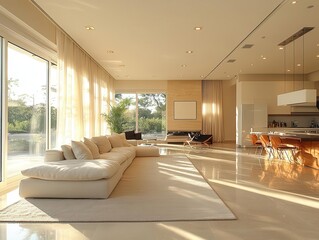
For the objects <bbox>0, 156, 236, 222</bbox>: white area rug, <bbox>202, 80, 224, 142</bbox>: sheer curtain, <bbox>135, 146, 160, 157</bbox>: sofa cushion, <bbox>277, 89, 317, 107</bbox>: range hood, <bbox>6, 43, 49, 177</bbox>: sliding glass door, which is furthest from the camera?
<bbox>202, 80, 224, 142</bbox>: sheer curtain

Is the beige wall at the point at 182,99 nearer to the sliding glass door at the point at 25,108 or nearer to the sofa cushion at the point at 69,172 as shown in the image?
the sliding glass door at the point at 25,108

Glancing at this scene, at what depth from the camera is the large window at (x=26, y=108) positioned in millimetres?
5664

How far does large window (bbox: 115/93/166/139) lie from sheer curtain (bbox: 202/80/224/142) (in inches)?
90.1

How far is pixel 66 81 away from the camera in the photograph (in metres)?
7.20

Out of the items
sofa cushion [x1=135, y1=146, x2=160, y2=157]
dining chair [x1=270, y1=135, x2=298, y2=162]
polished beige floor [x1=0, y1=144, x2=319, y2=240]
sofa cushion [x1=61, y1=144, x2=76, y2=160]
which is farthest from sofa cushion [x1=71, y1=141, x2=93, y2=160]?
dining chair [x1=270, y1=135, x2=298, y2=162]

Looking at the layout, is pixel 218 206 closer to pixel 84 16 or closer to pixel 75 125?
pixel 84 16

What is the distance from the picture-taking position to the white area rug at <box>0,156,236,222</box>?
10.9 ft

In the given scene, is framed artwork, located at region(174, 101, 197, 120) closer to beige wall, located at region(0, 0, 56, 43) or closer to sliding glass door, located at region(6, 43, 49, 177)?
sliding glass door, located at region(6, 43, 49, 177)

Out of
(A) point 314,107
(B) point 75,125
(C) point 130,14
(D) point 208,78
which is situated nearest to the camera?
(C) point 130,14

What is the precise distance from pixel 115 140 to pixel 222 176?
339 cm

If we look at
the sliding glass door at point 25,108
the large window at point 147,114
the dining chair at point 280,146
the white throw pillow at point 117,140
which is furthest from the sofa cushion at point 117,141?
the large window at point 147,114

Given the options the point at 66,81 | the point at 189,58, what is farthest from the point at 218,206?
the point at 189,58

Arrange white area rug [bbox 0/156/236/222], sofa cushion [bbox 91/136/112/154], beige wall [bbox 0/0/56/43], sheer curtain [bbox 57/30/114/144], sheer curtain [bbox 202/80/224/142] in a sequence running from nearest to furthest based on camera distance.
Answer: white area rug [bbox 0/156/236/222] → beige wall [bbox 0/0/56/43] → sofa cushion [bbox 91/136/112/154] → sheer curtain [bbox 57/30/114/144] → sheer curtain [bbox 202/80/224/142]

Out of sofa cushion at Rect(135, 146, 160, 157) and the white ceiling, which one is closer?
the white ceiling
